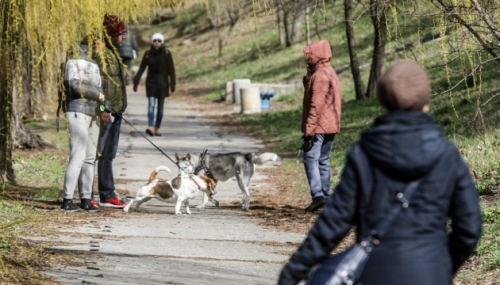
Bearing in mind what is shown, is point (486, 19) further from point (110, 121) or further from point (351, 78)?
point (351, 78)

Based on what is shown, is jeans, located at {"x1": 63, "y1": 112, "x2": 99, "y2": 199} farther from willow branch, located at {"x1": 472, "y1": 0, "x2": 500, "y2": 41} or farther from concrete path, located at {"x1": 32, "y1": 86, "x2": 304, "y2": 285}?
willow branch, located at {"x1": 472, "y1": 0, "x2": 500, "y2": 41}

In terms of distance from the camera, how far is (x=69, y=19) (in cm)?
745

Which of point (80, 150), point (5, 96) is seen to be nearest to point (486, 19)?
point (80, 150)

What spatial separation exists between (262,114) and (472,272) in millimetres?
18620

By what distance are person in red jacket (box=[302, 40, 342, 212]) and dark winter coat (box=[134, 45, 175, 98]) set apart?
859 cm

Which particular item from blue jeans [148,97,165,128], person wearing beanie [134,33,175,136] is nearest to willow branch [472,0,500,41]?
person wearing beanie [134,33,175,136]

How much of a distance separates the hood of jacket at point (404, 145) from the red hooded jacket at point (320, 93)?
6.99 m

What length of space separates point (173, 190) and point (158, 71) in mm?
8188

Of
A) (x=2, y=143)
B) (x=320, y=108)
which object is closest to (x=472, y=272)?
(x=320, y=108)

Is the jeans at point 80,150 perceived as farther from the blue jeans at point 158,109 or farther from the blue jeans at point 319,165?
the blue jeans at point 158,109

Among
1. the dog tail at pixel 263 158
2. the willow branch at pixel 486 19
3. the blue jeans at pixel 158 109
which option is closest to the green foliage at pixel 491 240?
the willow branch at pixel 486 19

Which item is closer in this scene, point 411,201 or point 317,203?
point 411,201

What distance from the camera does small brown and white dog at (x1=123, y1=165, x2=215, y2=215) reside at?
11352 mm

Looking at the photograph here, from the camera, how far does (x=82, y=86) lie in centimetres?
998
